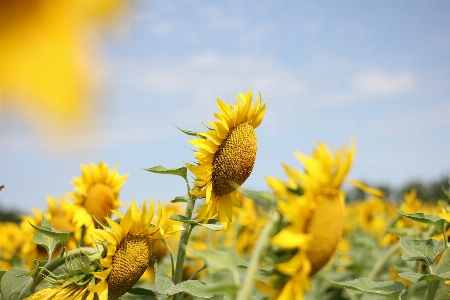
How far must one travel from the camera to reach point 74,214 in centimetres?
260

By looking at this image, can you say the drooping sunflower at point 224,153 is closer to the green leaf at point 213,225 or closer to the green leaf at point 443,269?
the green leaf at point 213,225

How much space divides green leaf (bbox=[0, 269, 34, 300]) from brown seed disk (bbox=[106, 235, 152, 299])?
266 mm

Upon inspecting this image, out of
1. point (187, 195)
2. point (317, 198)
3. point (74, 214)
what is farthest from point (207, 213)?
point (74, 214)

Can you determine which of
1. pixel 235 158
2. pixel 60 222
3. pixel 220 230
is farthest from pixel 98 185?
pixel 235 158

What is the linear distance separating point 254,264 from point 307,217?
0.49 feet

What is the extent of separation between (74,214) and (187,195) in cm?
106

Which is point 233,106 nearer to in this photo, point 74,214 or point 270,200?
point 270,200

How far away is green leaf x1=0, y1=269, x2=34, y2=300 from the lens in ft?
5.27

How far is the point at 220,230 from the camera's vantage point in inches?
76.5

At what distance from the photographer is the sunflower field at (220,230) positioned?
3.43ft

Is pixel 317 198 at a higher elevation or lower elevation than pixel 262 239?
higher

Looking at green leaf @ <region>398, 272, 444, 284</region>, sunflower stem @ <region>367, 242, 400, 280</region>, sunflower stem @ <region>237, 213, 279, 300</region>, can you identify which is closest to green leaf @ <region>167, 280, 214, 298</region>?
sunflower stem @ <region>237, 213, 279, 300</region>

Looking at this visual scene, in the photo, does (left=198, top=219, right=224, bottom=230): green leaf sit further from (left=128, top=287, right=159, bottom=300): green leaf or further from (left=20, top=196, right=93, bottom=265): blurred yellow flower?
(left=20, top=196, right=93, bottom=265): blurred yellow flower

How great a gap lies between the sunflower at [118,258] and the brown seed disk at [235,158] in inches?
8.8
